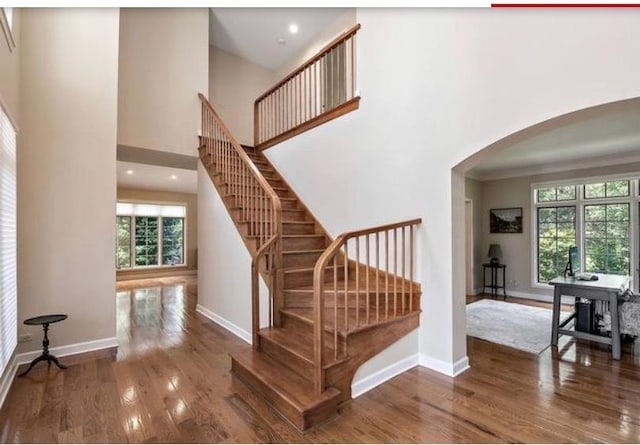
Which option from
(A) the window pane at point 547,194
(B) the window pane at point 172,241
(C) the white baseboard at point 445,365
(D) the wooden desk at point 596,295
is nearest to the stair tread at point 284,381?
(C) the white baseboard at point 445,365

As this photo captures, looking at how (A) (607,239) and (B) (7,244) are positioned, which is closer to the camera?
(B) (7,244)

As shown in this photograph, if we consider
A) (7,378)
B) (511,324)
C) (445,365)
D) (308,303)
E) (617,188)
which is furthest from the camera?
(617,188)

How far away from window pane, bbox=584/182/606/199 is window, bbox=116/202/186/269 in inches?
392

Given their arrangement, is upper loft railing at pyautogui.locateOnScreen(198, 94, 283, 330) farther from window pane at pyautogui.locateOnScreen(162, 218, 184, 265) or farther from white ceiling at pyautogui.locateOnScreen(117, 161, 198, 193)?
window pane at pyautogui.locateOnScreen(162, 218, 184, 265)

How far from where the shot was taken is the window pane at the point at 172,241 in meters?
9.47

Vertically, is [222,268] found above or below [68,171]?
below

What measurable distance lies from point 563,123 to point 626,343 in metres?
2.97

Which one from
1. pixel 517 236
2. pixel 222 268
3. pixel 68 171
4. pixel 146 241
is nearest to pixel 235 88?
pixel 68 171

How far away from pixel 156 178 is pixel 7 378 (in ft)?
19.5

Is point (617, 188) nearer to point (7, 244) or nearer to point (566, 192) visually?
point (566, 192)

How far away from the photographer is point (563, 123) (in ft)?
7.46

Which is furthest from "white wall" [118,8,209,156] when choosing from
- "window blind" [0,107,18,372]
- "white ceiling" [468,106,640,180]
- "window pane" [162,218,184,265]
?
"window pane" [162,218,184,265]

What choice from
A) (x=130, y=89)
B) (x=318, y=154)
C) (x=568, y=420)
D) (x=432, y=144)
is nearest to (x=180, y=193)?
(x=130, y=89)

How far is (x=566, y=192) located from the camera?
5.82 metres
